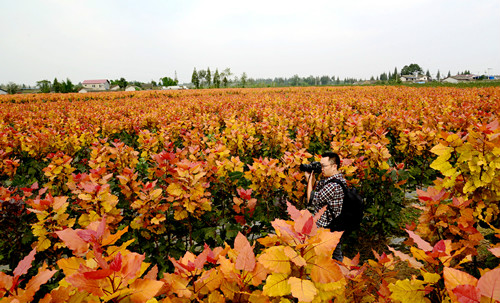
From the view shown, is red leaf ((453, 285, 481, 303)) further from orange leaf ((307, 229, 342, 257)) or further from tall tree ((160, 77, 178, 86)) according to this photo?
tall tree ((160, 77, 178, 86))

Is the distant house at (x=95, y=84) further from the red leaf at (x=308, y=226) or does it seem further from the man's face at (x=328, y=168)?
the red leaf at (x=308, y=226)

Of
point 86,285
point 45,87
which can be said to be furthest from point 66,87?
point 86,285

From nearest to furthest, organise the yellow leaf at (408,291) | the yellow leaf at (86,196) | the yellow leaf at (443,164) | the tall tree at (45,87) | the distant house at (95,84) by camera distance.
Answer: the yellow leaf at (408,291), the yellow leaf at (443,164), the yellow leaf at (86,196), the tall tree at (45,87), the distant house at (95,84)

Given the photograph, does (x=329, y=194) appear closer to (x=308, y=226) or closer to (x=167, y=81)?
(x=308, y=226)

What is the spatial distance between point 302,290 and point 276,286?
0.36 feet

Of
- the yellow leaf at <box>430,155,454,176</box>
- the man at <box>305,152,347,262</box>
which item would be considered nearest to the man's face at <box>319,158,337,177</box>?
the man at <box>305,152,347,262</box>

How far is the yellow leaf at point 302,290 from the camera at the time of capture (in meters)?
0.83

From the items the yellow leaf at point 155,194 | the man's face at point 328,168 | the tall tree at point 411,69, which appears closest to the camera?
the yellow leaf at point 155,194

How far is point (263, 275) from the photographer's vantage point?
1058mm

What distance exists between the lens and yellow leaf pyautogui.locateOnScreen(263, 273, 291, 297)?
3.00 ft

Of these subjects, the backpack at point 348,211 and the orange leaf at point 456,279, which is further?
the backpack at point 348,211

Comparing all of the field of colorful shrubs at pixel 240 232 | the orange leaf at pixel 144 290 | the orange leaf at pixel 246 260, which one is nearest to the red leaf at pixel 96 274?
the field of colorful shrubs at pixel 240 232

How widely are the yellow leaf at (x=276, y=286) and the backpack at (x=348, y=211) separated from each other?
2.10 meters

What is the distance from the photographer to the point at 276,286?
93 centimetres
